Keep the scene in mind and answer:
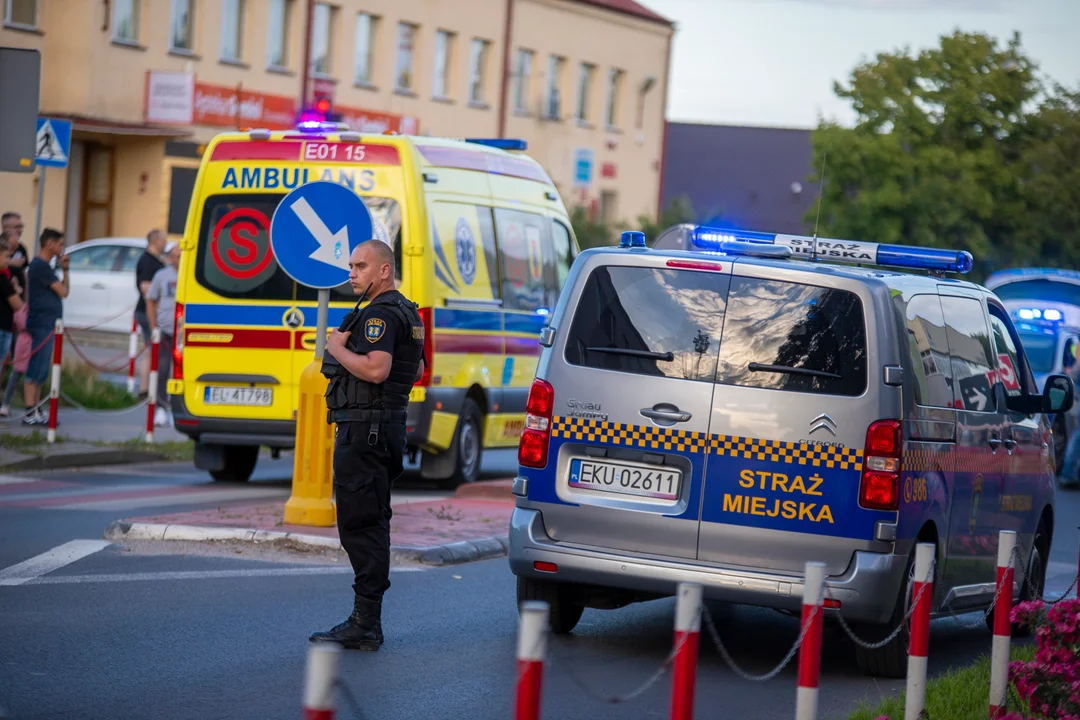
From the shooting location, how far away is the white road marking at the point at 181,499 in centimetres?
1288

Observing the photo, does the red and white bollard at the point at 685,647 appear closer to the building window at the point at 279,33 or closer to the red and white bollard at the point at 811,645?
the red and white bollard at the point at 811,645

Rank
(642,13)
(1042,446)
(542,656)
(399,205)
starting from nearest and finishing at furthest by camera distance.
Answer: (542,656) → (1042,446) → (399,205) → (642,13)

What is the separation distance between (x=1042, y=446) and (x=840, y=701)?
3017 millimetres

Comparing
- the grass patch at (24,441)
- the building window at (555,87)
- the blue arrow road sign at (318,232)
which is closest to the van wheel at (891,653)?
the blue arrow road sign at (318,232)

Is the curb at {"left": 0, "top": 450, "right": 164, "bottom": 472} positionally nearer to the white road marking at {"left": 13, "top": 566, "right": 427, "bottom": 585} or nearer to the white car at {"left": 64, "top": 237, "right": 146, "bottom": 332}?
the white road marking at {"left": 13, "top": 566, "right": 427, "bottom": 585}

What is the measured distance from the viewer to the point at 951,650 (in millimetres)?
9797

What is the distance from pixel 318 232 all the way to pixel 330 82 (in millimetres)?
29924

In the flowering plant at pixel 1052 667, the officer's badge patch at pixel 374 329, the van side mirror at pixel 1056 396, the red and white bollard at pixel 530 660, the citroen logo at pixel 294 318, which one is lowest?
the flowering plant at pixel 1052 667

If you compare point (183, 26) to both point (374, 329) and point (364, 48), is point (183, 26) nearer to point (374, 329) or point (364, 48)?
point (364, 48)

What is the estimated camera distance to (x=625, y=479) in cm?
819

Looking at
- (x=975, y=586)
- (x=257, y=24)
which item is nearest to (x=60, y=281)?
(x=975, y=586)

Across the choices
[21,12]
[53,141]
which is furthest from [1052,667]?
[21,12]

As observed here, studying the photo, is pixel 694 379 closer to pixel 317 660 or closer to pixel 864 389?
pixel 864 389

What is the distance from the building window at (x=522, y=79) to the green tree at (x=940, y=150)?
8.98 m
